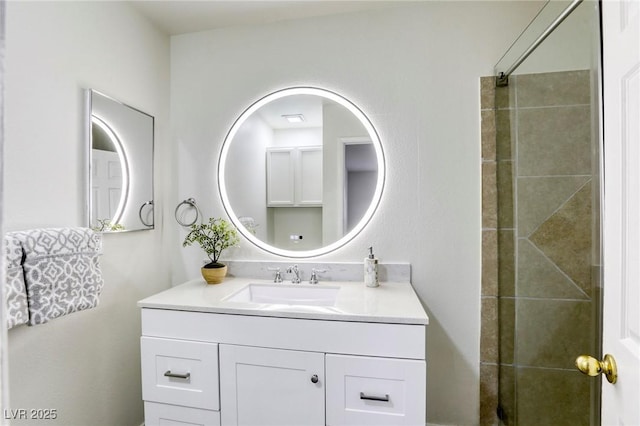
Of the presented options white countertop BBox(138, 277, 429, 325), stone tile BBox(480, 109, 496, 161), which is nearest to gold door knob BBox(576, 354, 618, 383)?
white countertop BBox(138, 277, 429, 325)

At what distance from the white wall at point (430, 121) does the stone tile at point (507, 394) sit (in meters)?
0.12

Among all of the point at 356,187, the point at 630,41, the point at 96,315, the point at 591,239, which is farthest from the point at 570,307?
the point at 96,315

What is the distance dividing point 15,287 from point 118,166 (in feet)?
2.48

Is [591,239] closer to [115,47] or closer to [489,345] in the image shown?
[489,345]

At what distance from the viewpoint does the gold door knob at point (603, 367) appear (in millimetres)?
731

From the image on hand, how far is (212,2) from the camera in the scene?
175 cm

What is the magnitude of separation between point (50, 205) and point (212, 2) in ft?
4.22

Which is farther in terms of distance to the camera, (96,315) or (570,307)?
(96,315)

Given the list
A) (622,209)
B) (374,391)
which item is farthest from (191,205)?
(622,209)

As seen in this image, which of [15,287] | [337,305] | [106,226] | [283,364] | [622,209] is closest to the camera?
[622,209]

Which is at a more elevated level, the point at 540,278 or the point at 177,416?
the point at 540,278

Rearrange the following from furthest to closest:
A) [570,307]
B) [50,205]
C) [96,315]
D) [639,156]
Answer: [96,315] → [50,205] → [570,307] → [639,156]

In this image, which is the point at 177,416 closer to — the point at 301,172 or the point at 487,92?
the point at 301,172

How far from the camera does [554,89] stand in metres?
1.20
